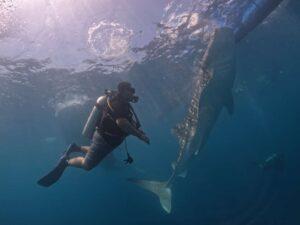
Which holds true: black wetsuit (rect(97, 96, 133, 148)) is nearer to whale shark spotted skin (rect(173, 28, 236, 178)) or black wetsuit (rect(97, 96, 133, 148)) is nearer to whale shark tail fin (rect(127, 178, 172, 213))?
whale shark tail fin (rect(127, 178, 172, 213))

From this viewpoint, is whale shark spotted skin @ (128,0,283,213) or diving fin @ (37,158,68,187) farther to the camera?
whale shark spotted skin @ (128,0,283,213)

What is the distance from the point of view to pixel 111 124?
26.6 ft

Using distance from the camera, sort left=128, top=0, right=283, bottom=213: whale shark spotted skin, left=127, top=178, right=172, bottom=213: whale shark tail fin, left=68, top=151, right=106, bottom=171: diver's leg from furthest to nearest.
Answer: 1. left=127, top=178, right=172, bottom=213: whale shark tail fin
2. left=128, top=0, right=283, bottom=213: whale shark spotted skin
3. left=68, top=151, right=106, bottom=171: diver's leg

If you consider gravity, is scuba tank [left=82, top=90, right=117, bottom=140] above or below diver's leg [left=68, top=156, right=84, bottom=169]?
above

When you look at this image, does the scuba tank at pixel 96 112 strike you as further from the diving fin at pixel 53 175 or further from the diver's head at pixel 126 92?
the diving fin at pixel 53 175

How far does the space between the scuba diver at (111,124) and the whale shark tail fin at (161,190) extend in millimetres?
6775

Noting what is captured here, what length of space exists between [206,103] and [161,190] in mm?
Result: 5145

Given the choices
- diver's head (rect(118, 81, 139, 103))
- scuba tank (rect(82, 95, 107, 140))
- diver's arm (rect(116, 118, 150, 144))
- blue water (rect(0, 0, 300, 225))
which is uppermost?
diver's head (rect(118, 81, 139, 103))

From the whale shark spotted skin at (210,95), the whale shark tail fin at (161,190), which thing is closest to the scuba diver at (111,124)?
the whale shark tail fin at (161,190)

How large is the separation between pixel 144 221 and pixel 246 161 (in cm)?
2222

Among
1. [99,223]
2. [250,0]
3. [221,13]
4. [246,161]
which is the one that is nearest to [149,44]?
[221,13]

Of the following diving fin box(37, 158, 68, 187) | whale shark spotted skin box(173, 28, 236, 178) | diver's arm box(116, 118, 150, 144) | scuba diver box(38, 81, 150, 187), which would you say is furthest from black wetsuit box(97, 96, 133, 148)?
whale shark spotted skin box(173, 28, 236, 178)

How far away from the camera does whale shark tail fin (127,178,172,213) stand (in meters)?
16.0

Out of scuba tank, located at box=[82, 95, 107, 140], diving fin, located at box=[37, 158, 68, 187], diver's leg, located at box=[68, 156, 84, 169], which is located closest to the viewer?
scuba tank, located at box=[82, 95, 107, 140]
